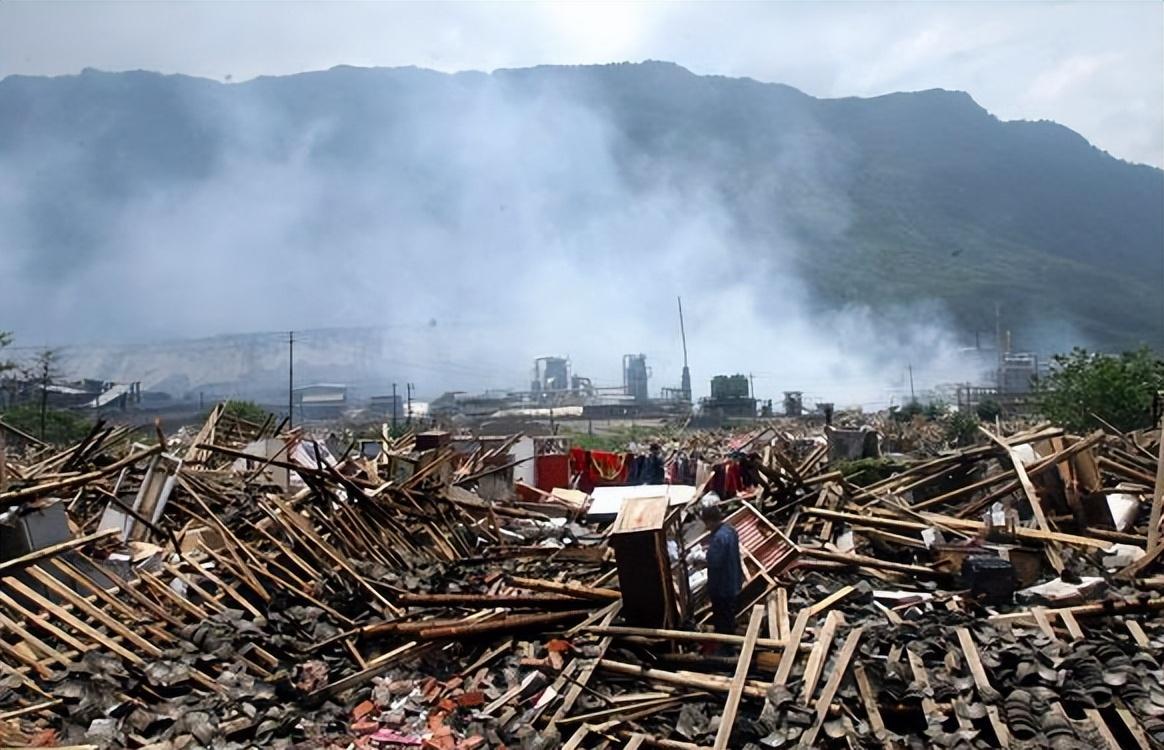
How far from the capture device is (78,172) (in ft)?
556

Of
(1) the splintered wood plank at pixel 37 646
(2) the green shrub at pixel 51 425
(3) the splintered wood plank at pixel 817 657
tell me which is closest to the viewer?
(3) the splintered wood plank at pixel 817 657

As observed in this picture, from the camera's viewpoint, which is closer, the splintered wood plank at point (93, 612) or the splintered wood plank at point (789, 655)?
the splintered wood plank at point (789, 655)

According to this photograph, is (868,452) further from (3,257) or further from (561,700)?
(3,257)

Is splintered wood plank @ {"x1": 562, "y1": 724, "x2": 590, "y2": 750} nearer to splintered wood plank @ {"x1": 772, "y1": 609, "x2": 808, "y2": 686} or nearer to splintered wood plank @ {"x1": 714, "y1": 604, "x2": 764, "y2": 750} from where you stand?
splintered wood plank @ {"x1": 714, "y1": 604, "x2": 764, "y2": 750}

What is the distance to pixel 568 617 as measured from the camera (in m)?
7.85

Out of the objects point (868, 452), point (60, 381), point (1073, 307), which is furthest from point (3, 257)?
point (868, 452)

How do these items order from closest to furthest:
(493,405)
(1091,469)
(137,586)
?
(137,586), (1091,469), (493,405)

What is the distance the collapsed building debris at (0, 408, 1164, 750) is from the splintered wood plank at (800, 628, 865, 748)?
0.09 feet

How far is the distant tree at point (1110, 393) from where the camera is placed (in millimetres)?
21750

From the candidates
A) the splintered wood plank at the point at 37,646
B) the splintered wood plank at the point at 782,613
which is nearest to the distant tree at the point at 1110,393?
the splintered wood plank at the point at 782,613

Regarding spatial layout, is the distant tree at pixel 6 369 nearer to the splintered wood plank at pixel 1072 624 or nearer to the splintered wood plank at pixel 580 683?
the splintered wood plank at pixel 580 683

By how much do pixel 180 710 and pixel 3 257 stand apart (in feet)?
613

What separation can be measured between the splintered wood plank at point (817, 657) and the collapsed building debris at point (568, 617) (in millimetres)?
22

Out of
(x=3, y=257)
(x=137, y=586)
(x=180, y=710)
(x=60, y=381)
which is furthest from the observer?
(x=3, y=257)
